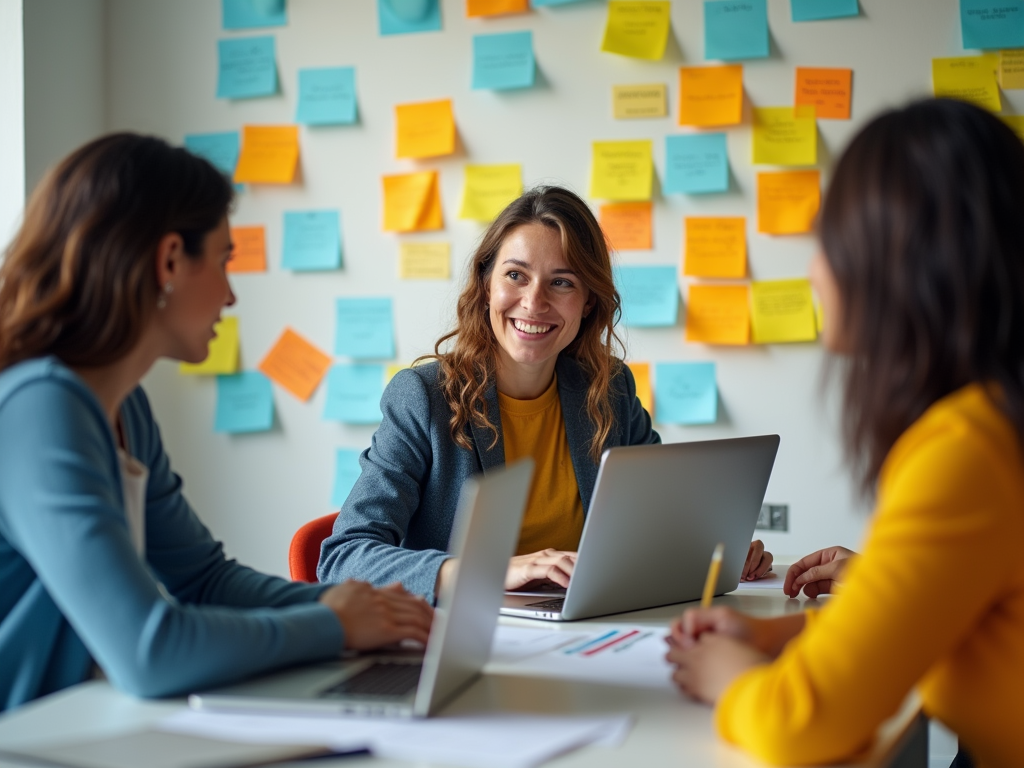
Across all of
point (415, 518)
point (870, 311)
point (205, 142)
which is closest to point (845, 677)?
point (870, 311)

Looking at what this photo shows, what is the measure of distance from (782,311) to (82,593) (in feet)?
5.99

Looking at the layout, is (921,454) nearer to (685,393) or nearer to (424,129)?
(685,393)

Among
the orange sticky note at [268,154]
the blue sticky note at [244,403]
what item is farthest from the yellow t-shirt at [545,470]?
the orange sticky note at [268,154]

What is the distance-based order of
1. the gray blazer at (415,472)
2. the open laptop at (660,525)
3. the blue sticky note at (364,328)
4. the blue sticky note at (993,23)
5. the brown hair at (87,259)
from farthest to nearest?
1. the blue sticky note at (364,328)
2. the blue sticky note at (993,23)
3. the gray blazer at (415,472)
4. the open laptop at (660,525)
5. the brown hair at (87,259)

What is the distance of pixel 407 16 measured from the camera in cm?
258

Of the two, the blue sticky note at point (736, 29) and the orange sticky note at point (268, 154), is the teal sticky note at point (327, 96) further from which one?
the blue sticky note at point (736, 29)

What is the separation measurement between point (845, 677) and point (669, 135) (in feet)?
6.09

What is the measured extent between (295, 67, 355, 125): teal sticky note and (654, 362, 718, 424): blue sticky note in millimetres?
1032

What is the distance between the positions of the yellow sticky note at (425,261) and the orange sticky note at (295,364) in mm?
312

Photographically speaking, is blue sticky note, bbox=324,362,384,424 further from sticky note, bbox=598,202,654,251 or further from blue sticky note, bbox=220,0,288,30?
blue sticky note, bbox=220,0,288,30

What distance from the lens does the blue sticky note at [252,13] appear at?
8.73 ft

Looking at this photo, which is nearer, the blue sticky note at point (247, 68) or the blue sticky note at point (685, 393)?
the blue sticky note at point (685, 393)

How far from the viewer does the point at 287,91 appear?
2.68m

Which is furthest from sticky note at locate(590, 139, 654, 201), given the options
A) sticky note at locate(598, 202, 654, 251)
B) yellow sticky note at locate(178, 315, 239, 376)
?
yellow sticky note at locate(178, 315, 239, 376)
